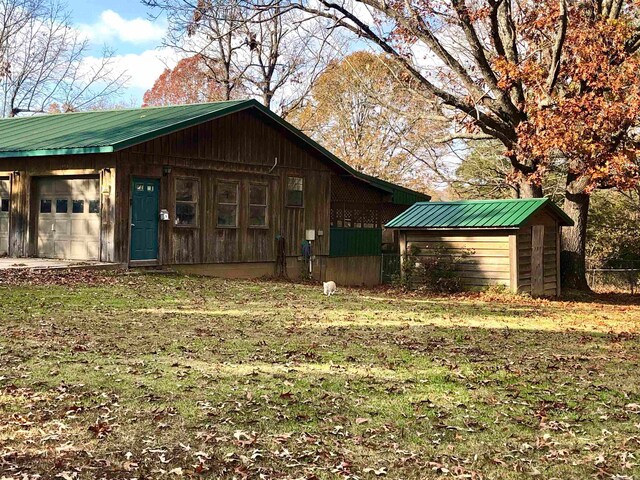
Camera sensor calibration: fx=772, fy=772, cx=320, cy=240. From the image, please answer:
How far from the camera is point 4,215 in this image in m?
19.8

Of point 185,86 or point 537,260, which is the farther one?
point 185,86

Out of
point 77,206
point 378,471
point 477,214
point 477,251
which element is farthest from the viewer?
point 477,214

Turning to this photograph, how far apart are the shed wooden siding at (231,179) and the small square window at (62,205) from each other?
186 centimetres

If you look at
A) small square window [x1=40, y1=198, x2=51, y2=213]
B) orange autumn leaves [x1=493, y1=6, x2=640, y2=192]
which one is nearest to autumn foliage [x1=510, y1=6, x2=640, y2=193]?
orange autumn leaves [x1=493, y1=6, x2=640, y2=192]

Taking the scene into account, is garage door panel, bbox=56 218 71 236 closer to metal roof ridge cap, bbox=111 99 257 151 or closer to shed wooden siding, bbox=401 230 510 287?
metal roof ridge cap, bbox=111 99 257 151

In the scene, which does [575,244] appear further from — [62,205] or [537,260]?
[62,205]

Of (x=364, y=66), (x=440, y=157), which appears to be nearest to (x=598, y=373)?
(x=440, y=157)

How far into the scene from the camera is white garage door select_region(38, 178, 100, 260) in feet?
59.6

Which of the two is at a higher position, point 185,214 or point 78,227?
point 185,214

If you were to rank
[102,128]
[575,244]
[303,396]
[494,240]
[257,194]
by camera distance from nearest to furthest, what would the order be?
[303,396]
[494,240]
[102,128]
[257,194]
[575,244]

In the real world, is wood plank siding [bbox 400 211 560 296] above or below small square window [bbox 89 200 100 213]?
below

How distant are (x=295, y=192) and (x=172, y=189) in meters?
4.86

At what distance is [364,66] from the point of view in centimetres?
3897

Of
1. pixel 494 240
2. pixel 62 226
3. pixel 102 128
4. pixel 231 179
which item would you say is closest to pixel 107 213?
pixel 62 226
